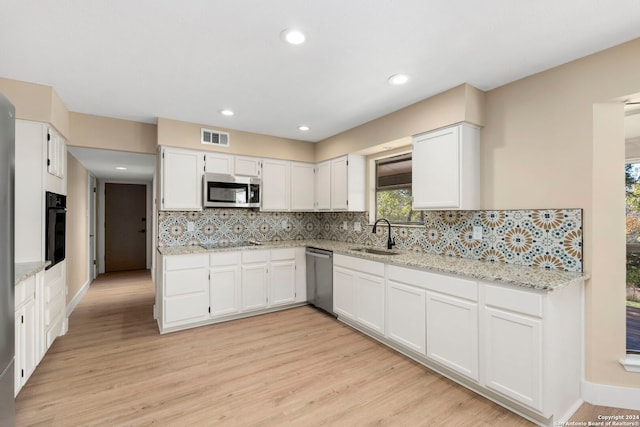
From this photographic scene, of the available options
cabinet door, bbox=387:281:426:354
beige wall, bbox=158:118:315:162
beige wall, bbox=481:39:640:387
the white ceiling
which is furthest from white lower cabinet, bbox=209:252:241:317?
beige wall, bbox=481:39:640:387

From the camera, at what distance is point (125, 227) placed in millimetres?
7141

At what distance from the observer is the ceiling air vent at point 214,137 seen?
12.3 feet

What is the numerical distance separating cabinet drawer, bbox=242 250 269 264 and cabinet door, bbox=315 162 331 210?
115cm

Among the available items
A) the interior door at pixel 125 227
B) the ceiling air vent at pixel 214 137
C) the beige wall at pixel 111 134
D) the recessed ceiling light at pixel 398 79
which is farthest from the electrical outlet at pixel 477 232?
the interior door at pixel 125 227

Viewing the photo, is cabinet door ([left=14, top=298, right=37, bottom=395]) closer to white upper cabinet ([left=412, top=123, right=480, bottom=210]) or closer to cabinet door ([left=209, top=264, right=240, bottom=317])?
cabinet door ([left=209, top=264, right=240, bottom=317])

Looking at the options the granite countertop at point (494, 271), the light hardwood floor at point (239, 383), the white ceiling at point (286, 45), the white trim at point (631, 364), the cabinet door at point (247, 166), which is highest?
the white ceiling at point (286, 45)

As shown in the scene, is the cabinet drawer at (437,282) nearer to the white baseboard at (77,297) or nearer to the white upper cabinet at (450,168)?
the white upper cabinet at (450,168)

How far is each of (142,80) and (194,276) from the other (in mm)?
2051

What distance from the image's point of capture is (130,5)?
1.61m

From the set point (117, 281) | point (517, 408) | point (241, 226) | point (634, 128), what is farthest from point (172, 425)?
point (117, 281)

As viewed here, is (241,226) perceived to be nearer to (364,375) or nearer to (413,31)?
(364,375)

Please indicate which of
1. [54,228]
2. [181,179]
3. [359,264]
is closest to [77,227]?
[54,228]

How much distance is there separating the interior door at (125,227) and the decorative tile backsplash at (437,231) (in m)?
4.33

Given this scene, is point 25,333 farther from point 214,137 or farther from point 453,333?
point 453,333
